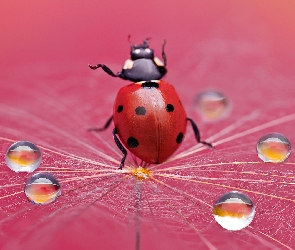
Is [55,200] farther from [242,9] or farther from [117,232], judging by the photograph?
[242,9]

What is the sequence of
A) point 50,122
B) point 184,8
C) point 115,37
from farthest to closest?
point 184,8, point 115,37, point 50,122

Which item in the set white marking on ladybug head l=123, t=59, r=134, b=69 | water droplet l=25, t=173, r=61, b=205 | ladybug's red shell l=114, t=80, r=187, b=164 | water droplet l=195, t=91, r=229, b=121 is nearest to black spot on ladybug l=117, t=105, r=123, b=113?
ladybug's red shell l=114, t=80, r=187, b=164

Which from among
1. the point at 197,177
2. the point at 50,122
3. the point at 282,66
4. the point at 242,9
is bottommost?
the point at 197,177

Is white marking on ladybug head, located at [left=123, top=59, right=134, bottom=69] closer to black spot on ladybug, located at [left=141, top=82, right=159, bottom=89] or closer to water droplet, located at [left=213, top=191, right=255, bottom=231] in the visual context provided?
black spot on ladybug, located at [left=141, top=82, right=159, bottom=89]

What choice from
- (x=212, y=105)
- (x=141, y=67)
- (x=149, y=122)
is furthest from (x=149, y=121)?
(x=212, y=105)

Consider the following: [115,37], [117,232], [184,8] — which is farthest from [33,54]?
[117,232]

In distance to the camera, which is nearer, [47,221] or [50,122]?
[47,221]

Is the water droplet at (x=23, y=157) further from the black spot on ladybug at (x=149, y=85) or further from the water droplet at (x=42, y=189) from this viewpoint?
the black spot on ladybug at (x=149, y=85)

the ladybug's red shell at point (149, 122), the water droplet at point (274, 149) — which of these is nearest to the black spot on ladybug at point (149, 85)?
the ladybug's red shell at point (149, 122)
